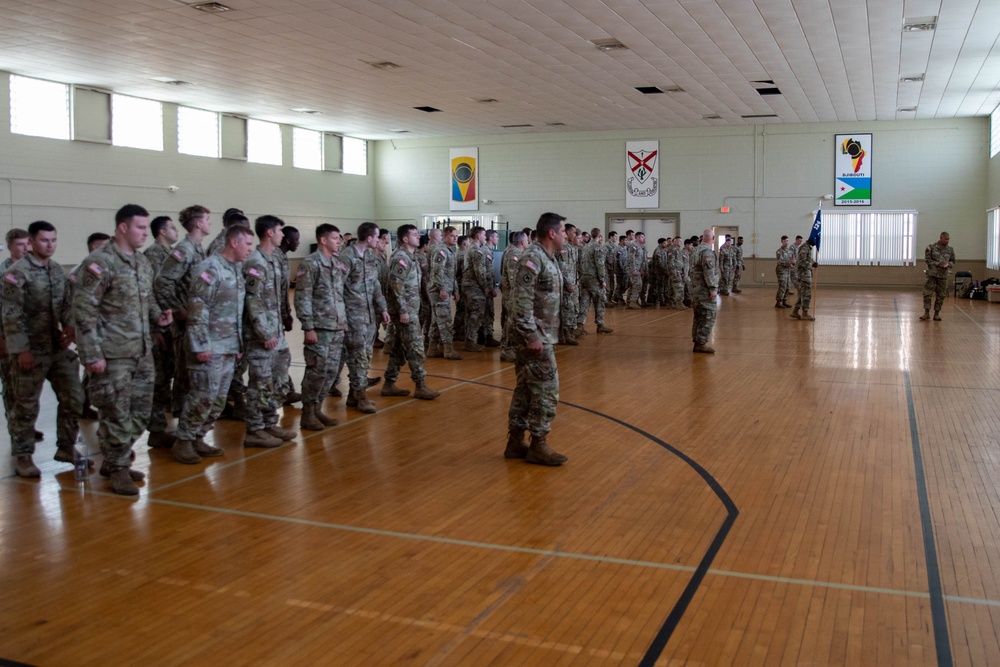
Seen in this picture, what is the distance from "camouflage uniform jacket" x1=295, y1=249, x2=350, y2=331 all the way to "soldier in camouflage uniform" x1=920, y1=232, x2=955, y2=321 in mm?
13120

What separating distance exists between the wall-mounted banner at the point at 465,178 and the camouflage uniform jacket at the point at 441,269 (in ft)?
65.2

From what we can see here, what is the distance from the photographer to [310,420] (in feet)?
24.1

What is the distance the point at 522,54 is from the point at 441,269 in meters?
7.49

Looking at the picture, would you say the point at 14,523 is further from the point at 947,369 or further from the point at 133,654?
the point at 947,369

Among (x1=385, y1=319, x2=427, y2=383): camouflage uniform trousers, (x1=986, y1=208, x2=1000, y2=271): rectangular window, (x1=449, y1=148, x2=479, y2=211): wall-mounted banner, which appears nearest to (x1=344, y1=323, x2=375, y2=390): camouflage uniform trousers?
(x1=385, y1=319, x2=427, y2=383): camouflage uniform trousers

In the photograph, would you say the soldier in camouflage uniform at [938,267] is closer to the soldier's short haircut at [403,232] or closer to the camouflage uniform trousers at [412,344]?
the soldier's short haircut at [403,232]

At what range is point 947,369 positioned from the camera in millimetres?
10695

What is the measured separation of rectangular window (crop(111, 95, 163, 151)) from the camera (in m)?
21.9

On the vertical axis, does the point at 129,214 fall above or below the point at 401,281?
above

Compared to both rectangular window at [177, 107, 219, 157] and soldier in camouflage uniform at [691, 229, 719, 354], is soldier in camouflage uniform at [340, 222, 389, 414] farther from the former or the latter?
rectangular window at [177, 107, 219, 157]

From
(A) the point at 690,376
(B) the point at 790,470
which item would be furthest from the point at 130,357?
(A) the point at 690,376

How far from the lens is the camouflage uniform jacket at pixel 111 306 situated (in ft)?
17.4

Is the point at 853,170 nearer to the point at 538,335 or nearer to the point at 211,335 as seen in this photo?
the point at 538,335

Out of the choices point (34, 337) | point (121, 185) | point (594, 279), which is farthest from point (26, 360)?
point (121, 185)
